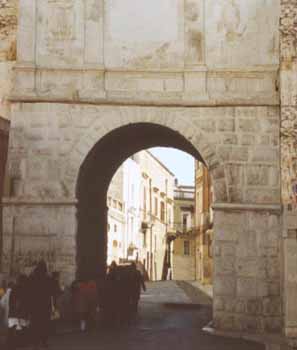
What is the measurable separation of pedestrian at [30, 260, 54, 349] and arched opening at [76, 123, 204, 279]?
405 centimetres

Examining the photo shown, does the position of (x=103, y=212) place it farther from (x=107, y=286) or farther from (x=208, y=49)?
(x=208, y=49)

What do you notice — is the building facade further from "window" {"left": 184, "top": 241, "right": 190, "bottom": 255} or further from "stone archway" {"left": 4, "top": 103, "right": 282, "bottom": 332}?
"stone archway" {"left": 4, "top": 103, "right": 282, "bottom": 332}

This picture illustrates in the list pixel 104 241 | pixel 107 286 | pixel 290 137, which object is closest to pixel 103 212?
pixel 104 241

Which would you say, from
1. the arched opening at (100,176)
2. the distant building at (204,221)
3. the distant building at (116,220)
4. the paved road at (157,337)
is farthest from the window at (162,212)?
the arched opening at (100,176)

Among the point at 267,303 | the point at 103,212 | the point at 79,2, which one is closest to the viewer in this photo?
the point at 267,303

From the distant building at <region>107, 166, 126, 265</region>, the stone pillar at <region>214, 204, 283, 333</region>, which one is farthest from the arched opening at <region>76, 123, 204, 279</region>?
the distant building at <region>107, 166, 126, 265</region>

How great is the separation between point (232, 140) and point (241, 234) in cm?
190

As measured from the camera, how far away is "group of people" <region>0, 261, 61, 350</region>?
12.5m

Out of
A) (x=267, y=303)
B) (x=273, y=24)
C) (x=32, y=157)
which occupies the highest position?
(x=273, y=24)

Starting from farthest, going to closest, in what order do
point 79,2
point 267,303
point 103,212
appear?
point 103,212
point 79,2
point 267,303

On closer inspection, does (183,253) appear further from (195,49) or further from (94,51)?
(94,51)

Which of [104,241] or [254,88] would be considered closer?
[254,88]

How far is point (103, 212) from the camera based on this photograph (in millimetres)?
19906

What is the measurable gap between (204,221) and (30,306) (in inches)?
1137
